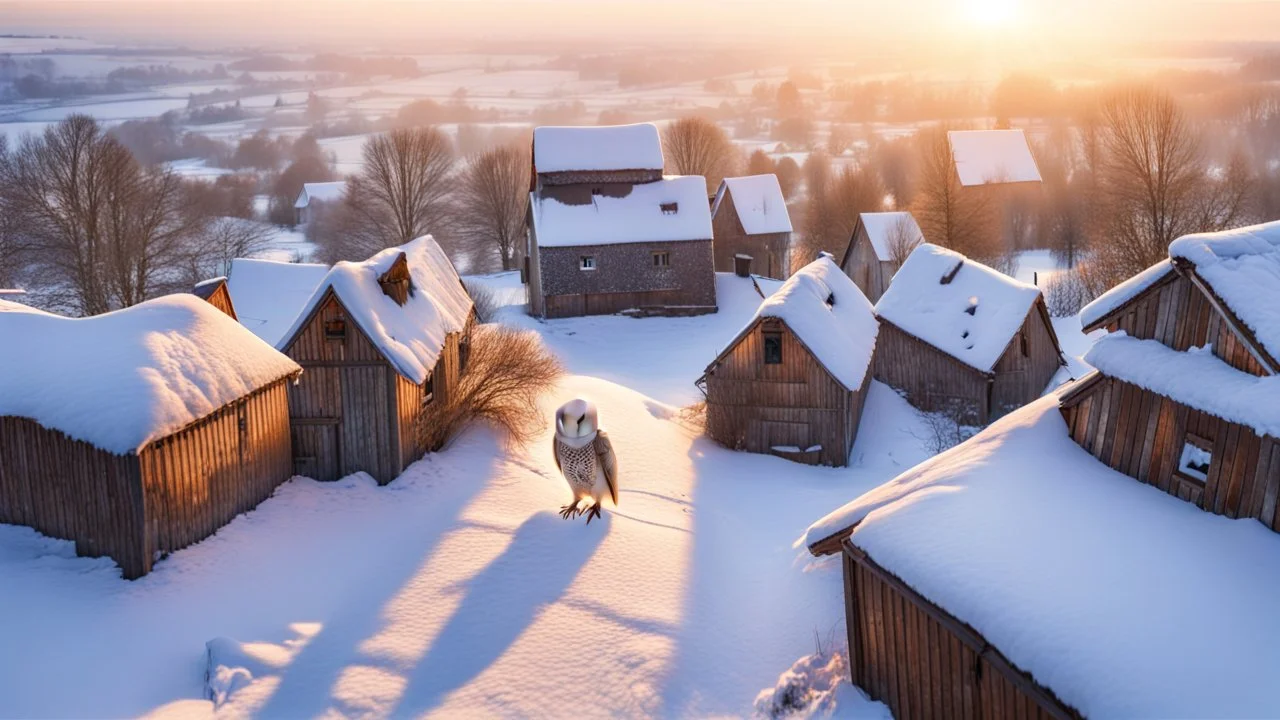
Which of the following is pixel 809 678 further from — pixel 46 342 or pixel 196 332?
pixel 46 342

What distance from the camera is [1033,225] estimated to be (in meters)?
75.2

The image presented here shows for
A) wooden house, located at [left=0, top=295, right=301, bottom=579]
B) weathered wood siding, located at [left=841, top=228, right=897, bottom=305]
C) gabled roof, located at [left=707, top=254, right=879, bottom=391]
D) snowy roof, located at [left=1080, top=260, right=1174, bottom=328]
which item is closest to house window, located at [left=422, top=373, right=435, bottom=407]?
wooden house, located at [left=0, top=295, right=301, bottom=579]

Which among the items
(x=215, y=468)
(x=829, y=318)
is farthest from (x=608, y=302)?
(x=215, y=468)

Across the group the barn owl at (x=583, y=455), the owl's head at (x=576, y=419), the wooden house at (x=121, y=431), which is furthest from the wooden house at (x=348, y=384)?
the owl's head at (x=576, y=419)

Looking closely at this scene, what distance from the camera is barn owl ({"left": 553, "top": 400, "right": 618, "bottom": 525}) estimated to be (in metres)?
18.0

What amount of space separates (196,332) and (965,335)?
25.7m

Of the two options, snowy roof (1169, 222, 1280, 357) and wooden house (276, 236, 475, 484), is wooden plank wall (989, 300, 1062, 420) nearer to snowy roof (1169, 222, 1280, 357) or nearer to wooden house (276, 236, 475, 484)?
snowy roof (1169, 222, 1280, 357)

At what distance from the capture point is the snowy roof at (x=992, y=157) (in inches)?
2872

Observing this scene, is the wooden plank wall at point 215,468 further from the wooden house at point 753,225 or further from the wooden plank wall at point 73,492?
the wooden house at point 753,225

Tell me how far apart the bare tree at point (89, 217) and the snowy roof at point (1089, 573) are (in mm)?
41160

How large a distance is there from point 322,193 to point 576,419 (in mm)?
80974

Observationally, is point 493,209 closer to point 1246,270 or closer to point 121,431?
point 121,431

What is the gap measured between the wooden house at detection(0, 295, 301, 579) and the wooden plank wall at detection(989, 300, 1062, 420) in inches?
1008

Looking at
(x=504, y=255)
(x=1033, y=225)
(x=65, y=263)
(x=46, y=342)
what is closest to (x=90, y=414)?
→ (x=46, y=342)
